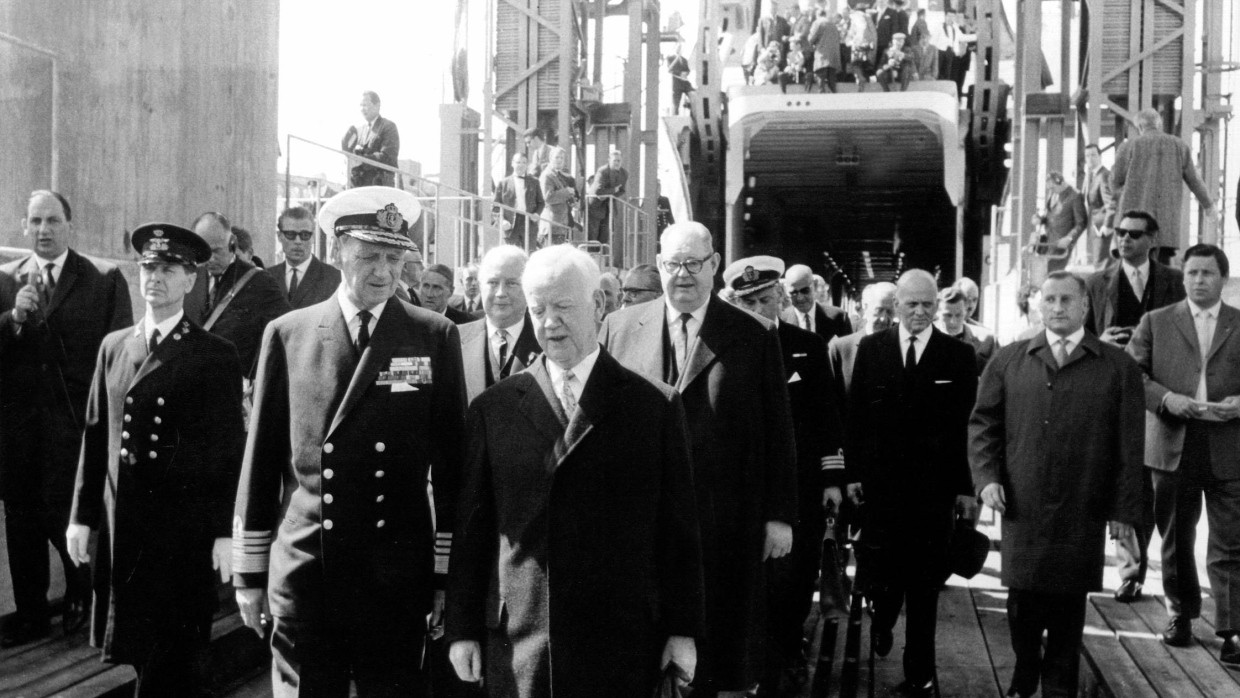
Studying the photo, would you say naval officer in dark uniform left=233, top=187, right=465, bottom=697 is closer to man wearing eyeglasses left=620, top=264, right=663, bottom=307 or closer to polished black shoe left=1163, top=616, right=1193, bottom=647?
man wearing eyeglasses left=620, top=264, right=663, bottom=307

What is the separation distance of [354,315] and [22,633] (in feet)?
9.33

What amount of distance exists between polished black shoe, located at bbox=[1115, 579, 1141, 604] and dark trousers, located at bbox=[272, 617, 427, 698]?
483 centimetres

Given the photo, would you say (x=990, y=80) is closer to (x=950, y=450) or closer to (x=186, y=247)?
(x=950, y=450)

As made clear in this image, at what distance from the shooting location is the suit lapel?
532 centimetres

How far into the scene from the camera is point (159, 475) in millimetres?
4172

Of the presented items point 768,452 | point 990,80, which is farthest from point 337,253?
point 990,80

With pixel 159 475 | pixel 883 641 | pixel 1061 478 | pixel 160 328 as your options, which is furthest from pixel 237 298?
pixel 1061 478

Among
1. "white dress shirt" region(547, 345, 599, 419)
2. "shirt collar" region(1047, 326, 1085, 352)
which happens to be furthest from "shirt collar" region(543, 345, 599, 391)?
"shirt collar" region(1047, 326, 1085, 352)

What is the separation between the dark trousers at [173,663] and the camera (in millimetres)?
4238


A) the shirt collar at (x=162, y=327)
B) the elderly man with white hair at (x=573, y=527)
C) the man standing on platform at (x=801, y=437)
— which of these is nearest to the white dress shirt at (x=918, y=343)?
the man standing on platform at (x=801, y=437)

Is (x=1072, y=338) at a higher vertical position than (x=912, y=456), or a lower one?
higher

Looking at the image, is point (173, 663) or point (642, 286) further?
point (642, 286)

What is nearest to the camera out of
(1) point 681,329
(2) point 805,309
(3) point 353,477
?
(3) point 353,477

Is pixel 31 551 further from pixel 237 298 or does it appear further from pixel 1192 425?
pixel 1192 425
